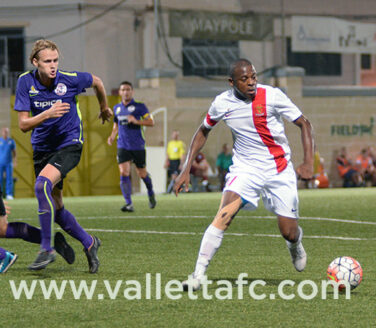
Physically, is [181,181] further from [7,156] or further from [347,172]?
[347,172]

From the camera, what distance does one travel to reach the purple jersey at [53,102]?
8242mm

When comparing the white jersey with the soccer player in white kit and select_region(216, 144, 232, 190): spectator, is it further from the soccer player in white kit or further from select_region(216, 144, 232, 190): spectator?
select_region(216, 144, 232, 190): spectator

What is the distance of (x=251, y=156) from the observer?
299 inches

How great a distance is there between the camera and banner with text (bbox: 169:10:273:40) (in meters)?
34.7

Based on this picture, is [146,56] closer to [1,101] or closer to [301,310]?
[1,101]

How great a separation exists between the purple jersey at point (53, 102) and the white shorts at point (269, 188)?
5.67 ft

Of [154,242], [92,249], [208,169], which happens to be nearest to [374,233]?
[154,242]

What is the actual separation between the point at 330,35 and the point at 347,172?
23.1ft

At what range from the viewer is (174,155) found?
26.2 m

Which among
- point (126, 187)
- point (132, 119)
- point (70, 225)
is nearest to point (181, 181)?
point (70, 225)

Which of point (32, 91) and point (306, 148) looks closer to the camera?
point (306, 148)

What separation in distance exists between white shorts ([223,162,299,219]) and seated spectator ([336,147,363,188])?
22.3 metres

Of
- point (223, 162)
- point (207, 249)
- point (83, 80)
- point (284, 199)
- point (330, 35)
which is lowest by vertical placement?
point (223, 162)

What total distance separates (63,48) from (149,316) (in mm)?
27117
